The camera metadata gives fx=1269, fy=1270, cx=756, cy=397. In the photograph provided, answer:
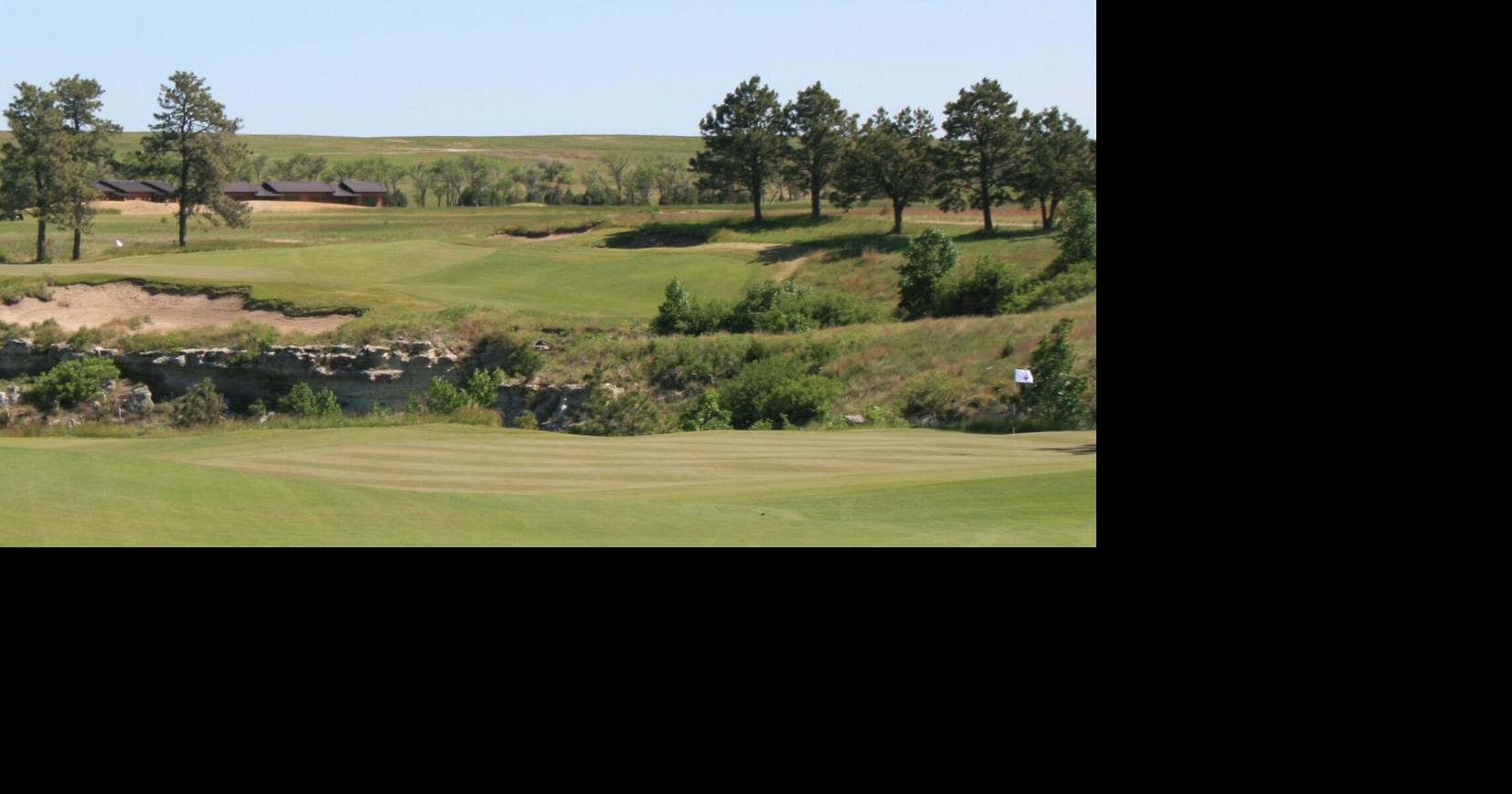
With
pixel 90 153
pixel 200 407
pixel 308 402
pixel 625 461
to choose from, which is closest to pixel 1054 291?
pixel 308 402

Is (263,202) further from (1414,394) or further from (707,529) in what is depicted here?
(1414,394)

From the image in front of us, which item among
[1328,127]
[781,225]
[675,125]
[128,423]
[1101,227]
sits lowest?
[128,423]

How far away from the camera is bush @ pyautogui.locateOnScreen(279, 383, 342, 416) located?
1958 centimetres

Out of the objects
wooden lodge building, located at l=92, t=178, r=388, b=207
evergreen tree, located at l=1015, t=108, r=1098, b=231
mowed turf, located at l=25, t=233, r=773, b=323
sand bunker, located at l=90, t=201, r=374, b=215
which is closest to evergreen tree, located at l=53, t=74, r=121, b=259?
sand bunker, located at l=90, t=201, r=374, b=215

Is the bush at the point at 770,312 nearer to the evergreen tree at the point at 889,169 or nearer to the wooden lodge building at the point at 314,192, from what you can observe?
the evergreen tree at the point at 889,169

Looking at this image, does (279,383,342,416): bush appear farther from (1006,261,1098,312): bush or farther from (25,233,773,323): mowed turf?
(1006,261,1098,312): bush

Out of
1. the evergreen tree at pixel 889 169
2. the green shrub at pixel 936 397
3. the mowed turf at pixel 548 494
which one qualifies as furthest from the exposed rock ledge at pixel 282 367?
the evergreen tree at pixel 889 169

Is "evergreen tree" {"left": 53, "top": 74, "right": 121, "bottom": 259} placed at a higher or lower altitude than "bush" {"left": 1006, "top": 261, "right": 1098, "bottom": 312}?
higher

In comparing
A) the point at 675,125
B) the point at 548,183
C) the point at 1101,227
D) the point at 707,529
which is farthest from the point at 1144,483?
the point at 548,183

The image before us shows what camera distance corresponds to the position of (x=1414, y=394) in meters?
2.46

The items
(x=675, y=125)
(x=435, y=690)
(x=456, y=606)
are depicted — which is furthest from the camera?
(x=675, y=125)

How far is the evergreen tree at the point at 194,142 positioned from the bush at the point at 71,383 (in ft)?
31.3

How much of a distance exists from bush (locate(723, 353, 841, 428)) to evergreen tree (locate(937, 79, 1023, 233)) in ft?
49.9

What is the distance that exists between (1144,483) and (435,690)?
145 cm
